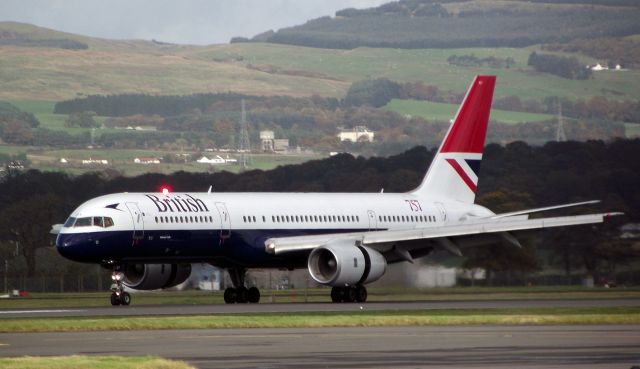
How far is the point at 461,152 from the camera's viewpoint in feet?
209

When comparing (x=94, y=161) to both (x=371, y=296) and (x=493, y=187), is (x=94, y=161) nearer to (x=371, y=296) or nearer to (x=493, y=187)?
(x=493, y=187)

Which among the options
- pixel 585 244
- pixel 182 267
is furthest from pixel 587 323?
pixel 585 244

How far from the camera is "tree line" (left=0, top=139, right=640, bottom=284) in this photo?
6906cm

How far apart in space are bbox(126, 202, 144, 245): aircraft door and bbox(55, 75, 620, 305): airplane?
33mm

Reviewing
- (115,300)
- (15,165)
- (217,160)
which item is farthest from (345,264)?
(217,160)

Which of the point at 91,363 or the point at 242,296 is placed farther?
the point at 242,296

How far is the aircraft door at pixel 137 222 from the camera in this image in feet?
170

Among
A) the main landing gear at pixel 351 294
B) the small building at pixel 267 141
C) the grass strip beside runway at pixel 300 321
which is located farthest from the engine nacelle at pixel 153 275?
the small building at pixel 267 141

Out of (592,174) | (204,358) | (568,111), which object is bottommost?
(204,358)

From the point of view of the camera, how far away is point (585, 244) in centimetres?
6881

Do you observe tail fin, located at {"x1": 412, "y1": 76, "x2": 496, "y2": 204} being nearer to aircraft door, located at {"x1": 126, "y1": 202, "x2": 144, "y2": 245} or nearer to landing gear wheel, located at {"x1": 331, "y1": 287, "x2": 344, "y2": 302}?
landing gear wheel, located at {"x1": 331, "y1": 287, "x2": 344, "y2": 302}

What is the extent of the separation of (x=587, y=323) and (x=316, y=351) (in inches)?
434

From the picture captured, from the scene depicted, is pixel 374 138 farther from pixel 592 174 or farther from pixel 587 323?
pixel 587 323

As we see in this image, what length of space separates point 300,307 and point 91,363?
72.6 feet
